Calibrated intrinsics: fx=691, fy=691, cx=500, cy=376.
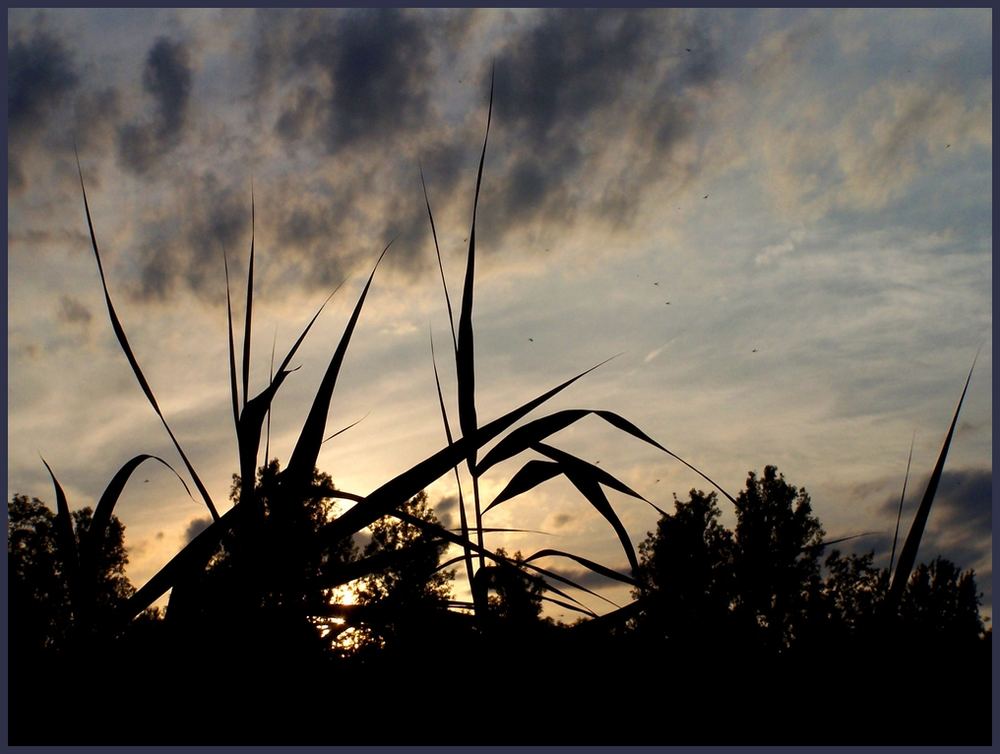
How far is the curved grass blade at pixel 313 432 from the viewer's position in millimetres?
1440

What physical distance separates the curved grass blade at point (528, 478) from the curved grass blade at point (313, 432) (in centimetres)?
59

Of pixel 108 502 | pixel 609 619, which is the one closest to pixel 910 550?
pixel 609 619

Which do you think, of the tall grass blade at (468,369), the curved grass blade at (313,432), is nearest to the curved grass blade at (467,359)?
the tall grass blade at (468,369)

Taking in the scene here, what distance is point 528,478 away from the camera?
191cm

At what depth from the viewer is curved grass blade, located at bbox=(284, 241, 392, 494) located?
1.44 m

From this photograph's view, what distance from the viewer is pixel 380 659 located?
1.60 metres

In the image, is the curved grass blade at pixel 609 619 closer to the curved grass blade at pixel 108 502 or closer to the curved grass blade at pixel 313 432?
the curved grass blade at pixel 313 432

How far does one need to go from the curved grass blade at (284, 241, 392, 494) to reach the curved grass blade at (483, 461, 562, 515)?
1.92 feet

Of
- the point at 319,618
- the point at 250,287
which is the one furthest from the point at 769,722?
the point at 250,287

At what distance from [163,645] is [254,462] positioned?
0.47m

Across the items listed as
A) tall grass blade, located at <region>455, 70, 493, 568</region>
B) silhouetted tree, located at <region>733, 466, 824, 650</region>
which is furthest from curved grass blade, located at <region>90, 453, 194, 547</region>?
silhouetted tree, located at <region>733, 466, 824, 650</region>

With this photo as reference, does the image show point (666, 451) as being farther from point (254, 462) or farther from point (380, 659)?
point (254, 462)

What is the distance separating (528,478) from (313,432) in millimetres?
646

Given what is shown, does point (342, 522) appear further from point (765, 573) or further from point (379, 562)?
point (765, 573)
